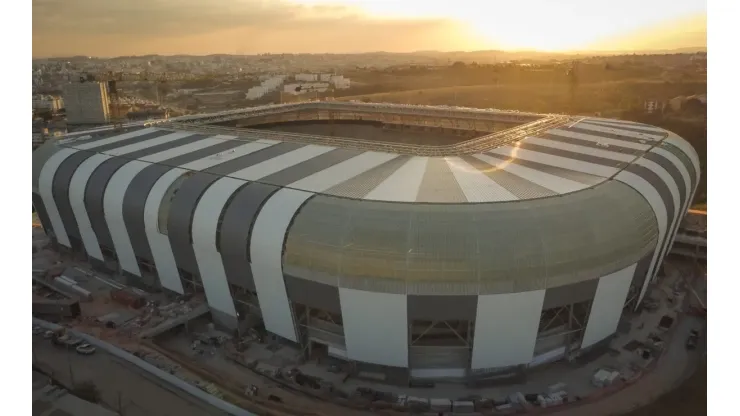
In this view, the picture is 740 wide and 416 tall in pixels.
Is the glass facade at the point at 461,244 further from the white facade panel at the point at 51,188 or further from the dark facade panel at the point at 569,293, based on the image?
the white facade panel at the point at 51,188

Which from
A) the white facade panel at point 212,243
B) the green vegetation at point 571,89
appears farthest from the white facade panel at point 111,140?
the green vegetation at point 571,89

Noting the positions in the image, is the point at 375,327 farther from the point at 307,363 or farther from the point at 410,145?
the point at 410,145

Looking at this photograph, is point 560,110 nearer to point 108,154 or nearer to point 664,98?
point 664,98

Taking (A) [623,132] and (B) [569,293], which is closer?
(B) [569,293]

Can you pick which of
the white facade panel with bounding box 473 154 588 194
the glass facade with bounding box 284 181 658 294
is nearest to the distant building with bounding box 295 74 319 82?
the white facade panel with bounding box 473 154 588 194

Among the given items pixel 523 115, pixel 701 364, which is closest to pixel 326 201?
pixel 701 364

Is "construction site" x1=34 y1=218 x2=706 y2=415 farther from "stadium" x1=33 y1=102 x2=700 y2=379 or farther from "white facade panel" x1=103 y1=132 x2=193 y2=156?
"white facade panel" x1=103 y1=132 x2=193 y2=156

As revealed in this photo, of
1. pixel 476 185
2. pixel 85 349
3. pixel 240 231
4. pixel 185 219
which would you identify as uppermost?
pixel 476 185

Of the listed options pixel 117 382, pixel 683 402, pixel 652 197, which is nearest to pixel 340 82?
pixel 652 197
